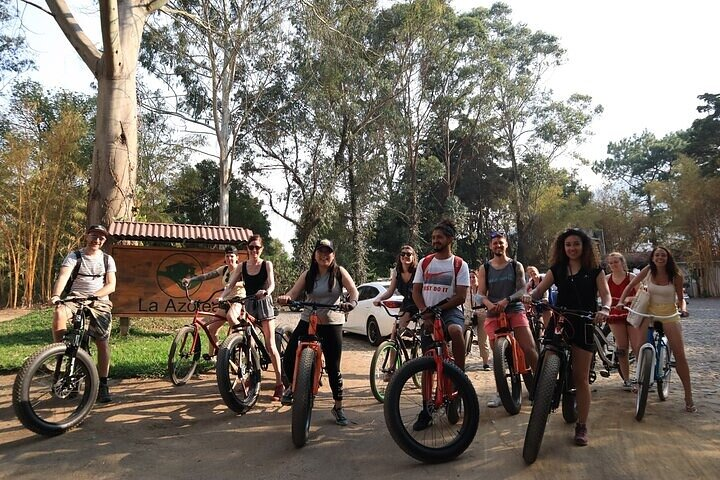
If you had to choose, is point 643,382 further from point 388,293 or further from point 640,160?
point 640,160

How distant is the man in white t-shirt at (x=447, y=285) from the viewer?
4.29 metres

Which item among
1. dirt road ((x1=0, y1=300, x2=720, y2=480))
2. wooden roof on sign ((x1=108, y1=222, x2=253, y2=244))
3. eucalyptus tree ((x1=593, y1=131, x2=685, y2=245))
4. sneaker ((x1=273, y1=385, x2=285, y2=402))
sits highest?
eucalyptus tree ((x1=593, y1=131, x2=685, y2=245))

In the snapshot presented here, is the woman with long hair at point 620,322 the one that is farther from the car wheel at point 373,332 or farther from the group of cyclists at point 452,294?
the car wheel at point 373,332

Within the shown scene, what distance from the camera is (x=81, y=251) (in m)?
4.99

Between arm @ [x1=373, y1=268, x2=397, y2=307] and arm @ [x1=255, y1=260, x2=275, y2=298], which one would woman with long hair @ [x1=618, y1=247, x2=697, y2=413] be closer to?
arm @ [x1=373, y1=268, x2=397, y2=307]

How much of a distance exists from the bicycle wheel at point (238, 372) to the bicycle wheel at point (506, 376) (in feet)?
7.63

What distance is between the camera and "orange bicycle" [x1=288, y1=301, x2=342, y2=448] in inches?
150

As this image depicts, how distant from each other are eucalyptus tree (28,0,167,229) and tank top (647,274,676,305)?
7.36 metres

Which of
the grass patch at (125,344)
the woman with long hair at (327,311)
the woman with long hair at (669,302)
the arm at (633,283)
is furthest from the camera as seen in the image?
the grass patch at (125,344)

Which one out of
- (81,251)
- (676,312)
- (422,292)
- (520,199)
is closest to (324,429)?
(422,292)

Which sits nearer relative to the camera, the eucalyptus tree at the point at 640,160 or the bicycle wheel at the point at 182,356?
the bicycle wheel at the point at 182,356

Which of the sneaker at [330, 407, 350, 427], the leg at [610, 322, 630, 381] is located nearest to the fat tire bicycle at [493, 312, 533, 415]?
the leg at [610, 322, 630, 381]

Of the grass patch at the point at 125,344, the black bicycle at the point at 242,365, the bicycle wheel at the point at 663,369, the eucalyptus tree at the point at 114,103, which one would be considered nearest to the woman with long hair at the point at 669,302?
the bicycle wheel at the point at 663,369

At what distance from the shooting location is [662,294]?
16.5 feet
